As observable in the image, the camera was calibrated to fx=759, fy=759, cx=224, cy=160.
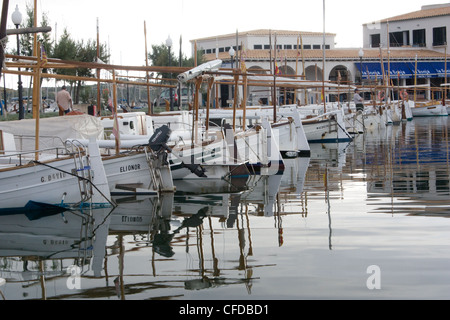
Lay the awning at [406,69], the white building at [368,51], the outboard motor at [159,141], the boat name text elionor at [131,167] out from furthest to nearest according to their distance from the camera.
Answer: the awning at [406,69] → the white building at [368,51] → the outboard motor at [159,141] → the boat name text elionor at [131,167]

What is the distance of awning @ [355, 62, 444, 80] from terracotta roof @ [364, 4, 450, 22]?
642cm

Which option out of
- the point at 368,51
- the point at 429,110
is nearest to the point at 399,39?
the point at 368,51

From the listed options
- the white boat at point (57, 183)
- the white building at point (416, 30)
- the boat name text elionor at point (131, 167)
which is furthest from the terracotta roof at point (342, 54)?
the white boat at point (57, 183)

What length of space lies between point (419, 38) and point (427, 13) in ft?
9.59

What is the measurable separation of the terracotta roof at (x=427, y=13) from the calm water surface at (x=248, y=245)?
6539cm

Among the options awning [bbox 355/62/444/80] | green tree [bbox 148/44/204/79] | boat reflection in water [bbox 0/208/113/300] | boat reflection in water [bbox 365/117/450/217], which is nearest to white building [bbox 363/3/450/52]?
awning [bbox 355/62/444/80]

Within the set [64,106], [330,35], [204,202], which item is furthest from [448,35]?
[204,202]

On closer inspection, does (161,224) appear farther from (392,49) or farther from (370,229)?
(392,49)

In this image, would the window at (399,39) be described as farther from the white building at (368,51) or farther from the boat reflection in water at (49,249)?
the boat reflection in water at (49,249)

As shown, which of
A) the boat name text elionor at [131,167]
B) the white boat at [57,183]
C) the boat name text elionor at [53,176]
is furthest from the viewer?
the boat name text elionor at [131,167]

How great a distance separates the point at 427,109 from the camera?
66.0 metres

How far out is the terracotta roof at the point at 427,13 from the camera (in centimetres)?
8056

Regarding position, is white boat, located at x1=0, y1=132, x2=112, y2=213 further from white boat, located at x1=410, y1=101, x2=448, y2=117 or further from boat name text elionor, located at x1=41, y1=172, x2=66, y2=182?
white boat, located at x1=410, y1=101, x2=448, y2=117
